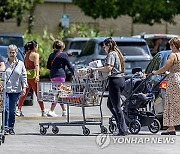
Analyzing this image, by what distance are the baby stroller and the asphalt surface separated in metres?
0.20

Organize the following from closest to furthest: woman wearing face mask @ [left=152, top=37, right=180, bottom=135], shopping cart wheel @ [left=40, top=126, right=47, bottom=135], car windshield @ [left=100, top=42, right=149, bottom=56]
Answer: woman wearing face mask @ [left=152, top=37, right=180, bottom=135] → shopping cart wheel @ [left=40, top=126, right=47, bottom=135] → car windshield @ [left=100, top=42, right=149, bottom=56]

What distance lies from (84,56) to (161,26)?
2283 centimetres

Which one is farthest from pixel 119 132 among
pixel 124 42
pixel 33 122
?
pixel 124 42

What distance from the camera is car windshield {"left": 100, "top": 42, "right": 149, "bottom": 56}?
80.8 ft

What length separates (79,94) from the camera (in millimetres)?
14430

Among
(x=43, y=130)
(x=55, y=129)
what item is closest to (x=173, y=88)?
(x=55, y=129)

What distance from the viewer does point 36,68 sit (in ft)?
57.4

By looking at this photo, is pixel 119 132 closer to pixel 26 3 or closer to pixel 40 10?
pixel 26 3

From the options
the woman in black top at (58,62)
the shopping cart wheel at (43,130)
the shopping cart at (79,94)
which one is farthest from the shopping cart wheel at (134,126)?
the woman in black top at (58,62)

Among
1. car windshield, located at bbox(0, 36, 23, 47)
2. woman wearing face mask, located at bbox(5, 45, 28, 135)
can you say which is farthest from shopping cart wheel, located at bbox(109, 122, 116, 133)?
car windshield, located at bbox(0, 36, 23, 47)

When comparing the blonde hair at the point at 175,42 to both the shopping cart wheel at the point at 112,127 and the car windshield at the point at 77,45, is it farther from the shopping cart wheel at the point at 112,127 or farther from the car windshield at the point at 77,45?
the car windshield at the point at 77,45

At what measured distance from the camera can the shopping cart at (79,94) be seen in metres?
14.3

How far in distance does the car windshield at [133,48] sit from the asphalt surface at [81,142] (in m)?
A: 8.83

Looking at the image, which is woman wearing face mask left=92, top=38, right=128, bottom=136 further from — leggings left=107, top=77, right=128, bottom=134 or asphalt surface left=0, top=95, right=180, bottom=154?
asphalt surface left=0, top=95, right=180, bottom=154
